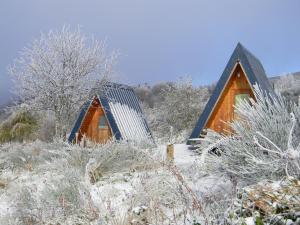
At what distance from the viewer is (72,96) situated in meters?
17.7

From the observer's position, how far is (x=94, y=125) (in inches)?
623

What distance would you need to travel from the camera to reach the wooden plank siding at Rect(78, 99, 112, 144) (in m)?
15.6

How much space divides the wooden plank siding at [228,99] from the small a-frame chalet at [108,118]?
13.2ft

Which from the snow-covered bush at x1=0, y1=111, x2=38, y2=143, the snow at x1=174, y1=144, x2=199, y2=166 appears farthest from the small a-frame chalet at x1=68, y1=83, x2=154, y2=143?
the snow-covered bush at x1=0, y1=111, x2=38, y2=143

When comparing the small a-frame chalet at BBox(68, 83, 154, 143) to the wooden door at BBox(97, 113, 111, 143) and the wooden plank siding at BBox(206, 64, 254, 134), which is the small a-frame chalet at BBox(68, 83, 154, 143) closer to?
the wooden door at BBox(97, 113, 111, 143)

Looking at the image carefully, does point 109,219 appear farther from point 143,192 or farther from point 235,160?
point 235,160

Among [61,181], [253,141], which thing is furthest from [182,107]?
[253,141]

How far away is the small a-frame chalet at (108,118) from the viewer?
14.8 meters

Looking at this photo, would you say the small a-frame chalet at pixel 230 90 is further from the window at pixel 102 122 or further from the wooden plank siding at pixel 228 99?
the window at pixel 102 122

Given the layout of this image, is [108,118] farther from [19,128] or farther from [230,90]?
[19,128]

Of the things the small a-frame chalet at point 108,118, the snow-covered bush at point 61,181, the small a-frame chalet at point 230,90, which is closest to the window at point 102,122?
the small a-frame chalet at point 108,118

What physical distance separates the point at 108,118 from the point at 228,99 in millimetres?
5578

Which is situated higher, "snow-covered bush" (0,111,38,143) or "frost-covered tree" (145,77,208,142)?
"frost-covered tree" (145,77,208,142)

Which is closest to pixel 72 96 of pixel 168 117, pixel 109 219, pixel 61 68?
pixel 61 68
